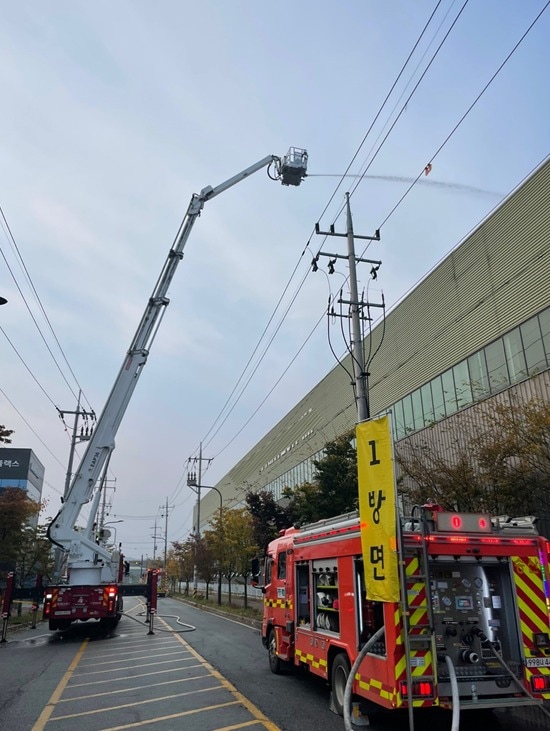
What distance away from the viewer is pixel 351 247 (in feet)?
53.4

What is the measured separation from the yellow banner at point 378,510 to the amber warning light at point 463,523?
2.75 feet

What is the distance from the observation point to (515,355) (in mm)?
18547

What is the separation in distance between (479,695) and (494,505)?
28.7ft

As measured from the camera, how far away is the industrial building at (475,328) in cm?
1780

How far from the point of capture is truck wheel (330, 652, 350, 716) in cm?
737

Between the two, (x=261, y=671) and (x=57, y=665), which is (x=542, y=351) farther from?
(x=57, y=665)

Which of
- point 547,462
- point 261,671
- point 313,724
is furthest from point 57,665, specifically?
point 547,462

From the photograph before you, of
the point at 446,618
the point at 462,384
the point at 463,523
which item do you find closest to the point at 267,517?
the point at 462,384

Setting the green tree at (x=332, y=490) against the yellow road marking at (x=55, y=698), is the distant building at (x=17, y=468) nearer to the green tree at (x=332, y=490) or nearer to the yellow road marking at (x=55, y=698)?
the green tree at (x=332, y=490)

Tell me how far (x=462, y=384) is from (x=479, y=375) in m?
1.07

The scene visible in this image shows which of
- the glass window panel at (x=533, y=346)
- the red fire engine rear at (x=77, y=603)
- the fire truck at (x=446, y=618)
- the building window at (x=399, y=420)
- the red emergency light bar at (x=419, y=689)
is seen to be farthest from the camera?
the building window at (x=399, y=420)

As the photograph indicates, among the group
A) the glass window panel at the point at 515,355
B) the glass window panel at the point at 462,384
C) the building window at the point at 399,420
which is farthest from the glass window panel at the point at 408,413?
the glass window panel at the point at 515,355

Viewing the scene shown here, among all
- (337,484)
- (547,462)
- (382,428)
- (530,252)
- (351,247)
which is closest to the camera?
(382,428)

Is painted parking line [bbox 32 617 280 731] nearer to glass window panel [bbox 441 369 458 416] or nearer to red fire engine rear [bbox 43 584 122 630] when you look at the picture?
red fire engine rear [bbox 43 584 122 630]
